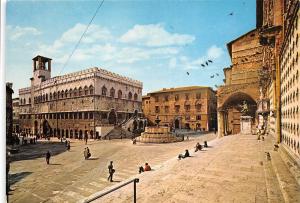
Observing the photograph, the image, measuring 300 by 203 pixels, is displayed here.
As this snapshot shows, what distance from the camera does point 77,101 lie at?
1277 inches

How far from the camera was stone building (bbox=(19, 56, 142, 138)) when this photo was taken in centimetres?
3061

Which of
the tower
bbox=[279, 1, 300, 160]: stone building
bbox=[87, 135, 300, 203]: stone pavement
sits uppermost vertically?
the tower

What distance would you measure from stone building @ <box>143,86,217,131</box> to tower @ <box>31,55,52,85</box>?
21.1 m

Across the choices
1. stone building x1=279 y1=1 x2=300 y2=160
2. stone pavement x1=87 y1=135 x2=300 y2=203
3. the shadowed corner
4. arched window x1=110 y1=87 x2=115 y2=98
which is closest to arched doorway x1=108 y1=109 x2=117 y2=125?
arched window x1=110 y1=87 x2=115 y2=98

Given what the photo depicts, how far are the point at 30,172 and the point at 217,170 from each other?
382 inches

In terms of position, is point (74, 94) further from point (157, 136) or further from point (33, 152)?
point (157, 136)

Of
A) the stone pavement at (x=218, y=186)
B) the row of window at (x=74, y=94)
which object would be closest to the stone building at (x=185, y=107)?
the row of window at (x=74, y=94)

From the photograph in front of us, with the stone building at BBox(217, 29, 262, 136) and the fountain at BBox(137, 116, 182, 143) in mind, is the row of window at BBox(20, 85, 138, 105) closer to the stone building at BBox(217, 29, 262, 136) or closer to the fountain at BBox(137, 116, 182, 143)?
the fountain at BBox(137, 116, 182, 143)

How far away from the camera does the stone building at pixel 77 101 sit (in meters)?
30.6

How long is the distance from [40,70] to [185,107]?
2802cm

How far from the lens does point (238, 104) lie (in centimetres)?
2520

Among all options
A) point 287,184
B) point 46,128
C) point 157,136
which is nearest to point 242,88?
point 157,136

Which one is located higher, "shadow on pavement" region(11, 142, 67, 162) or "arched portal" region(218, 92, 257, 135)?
"arched portal" region(218, 92, 257, 135)

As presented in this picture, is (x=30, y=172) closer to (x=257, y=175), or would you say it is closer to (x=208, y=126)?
(x=257, y=175)
